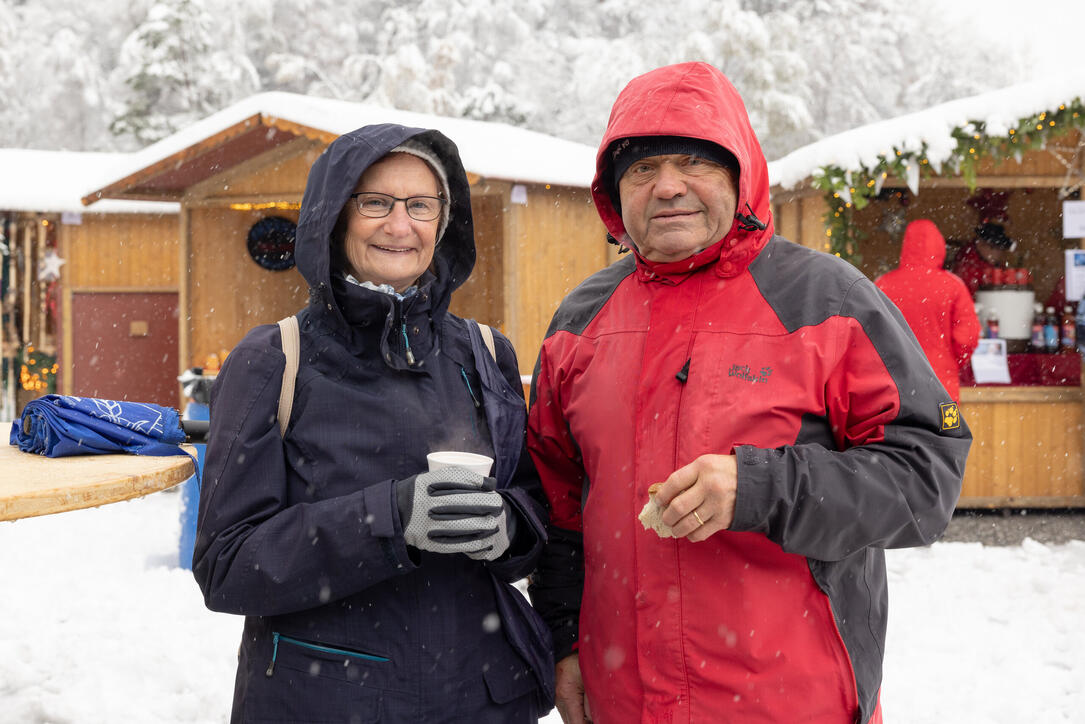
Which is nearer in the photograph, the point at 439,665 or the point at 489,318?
the point at 439,665

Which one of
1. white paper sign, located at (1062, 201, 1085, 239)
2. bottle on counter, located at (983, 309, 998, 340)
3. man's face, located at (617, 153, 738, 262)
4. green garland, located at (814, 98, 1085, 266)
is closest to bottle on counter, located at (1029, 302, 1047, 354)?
bottle on counter, located at (983, 309, 998, 340)

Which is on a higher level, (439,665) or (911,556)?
(439,665)

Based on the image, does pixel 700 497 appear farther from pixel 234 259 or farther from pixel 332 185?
pixel 234 259

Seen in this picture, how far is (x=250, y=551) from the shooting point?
6.08 ft

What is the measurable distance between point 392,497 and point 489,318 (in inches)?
371

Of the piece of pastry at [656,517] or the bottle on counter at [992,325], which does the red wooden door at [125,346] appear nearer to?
the bottle on counter at [992,325]

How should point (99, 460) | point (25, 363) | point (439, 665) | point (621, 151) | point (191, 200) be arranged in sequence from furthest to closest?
1. point (25, 363)
2. point (191, 200)
3. point (99, 460)
4. point (621, 151)
5. point (439, 665)

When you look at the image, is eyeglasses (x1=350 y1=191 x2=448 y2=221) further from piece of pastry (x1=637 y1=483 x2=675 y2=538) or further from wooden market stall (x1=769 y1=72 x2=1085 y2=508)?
wooden market stall (x1=769 y1=72 x2=1085 y2=508)

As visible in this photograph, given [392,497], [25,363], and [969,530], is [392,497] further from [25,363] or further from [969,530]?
[25,363]

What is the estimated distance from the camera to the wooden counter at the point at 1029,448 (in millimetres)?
8398

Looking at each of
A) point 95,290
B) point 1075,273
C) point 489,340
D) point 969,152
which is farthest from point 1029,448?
point 95,290

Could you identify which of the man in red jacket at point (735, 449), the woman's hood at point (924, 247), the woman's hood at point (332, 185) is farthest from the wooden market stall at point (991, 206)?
the woman's hood at point (332, 185)

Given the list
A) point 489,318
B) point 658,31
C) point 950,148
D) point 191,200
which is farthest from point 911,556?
point 658,31

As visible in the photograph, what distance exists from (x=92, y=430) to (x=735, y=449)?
1912 millimetres
